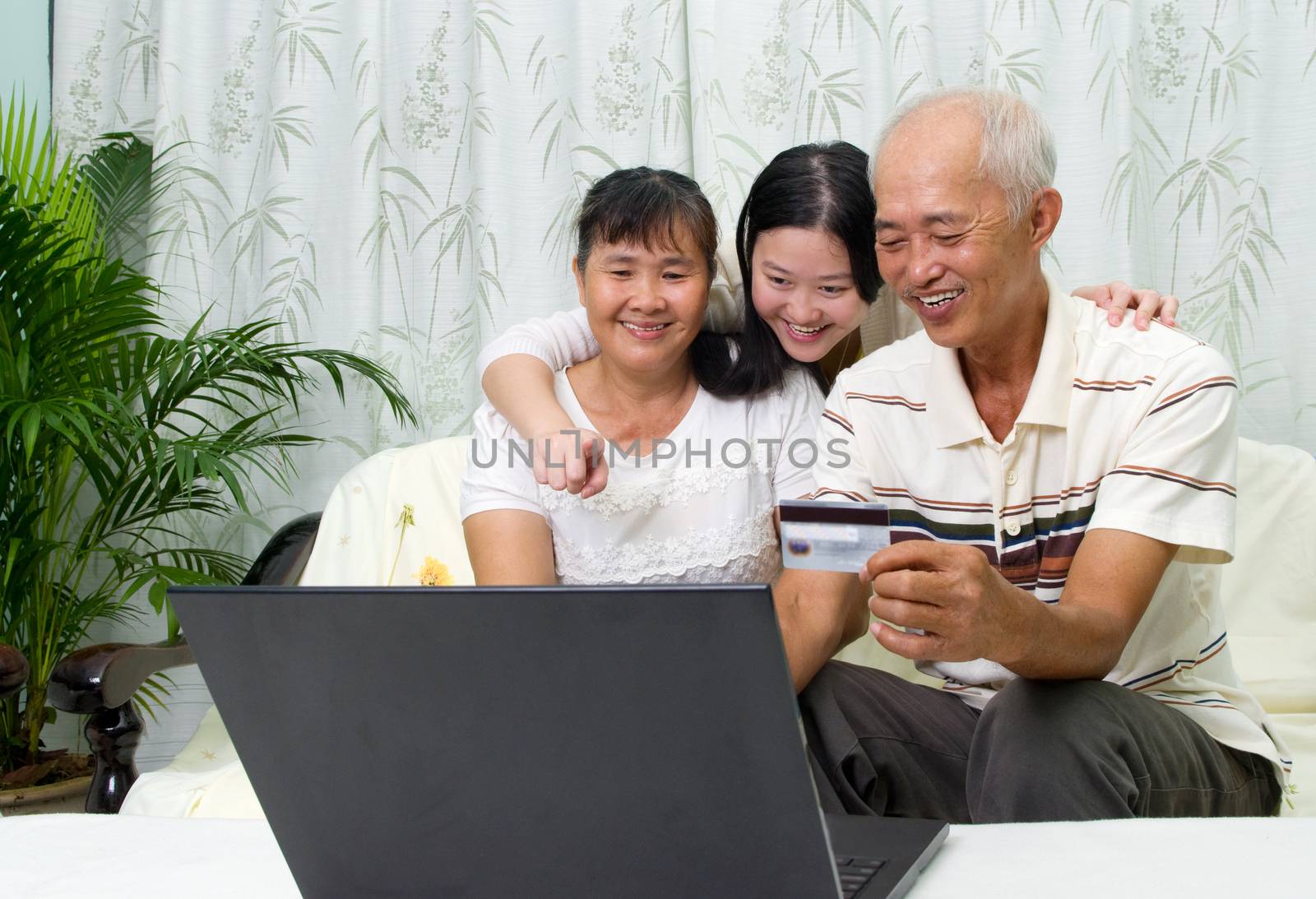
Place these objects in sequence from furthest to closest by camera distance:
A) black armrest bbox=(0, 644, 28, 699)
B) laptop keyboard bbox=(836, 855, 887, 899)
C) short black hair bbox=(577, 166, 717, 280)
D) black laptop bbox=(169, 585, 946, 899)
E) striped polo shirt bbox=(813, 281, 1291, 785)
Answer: short black hair bbox=(577, 166, 717, 280), black armrest bbox=(0, 644, 28, 699), striped polo shirt bbox=(813, 281, 1291, 785), laptop keyboard bbox=(836, 855, 887, 899), black laptop bbox=(169, 585, 946, 899)

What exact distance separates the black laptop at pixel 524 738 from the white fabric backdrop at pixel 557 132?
1.65 m

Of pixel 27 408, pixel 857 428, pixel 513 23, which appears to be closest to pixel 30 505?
pixel 27 408

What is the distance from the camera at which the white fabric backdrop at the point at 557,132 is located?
82.9 inches

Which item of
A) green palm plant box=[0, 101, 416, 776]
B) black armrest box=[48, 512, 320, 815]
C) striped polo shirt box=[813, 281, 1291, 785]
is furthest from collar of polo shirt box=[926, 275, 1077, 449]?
green palm plant box=[0, 101, 416, 776]

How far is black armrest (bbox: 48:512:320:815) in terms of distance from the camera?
1688 mm

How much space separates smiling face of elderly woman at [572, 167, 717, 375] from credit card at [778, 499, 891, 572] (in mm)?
814

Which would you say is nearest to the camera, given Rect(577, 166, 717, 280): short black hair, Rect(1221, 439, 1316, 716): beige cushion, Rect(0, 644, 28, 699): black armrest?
Rect(0, 644, 28, 699): black armrest

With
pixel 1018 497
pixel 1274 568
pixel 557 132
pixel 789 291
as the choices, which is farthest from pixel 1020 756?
pixel 557 132

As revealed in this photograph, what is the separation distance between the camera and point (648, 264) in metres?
1.62

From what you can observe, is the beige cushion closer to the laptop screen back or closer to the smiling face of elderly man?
the smiling face of elderly man

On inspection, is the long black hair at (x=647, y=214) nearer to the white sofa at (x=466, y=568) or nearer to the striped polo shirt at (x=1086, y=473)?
the striped polo shirt at (x=1086, y=473)

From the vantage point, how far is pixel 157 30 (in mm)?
2471

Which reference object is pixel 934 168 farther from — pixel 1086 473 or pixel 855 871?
pixel 855 871

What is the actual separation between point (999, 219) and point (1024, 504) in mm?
334
